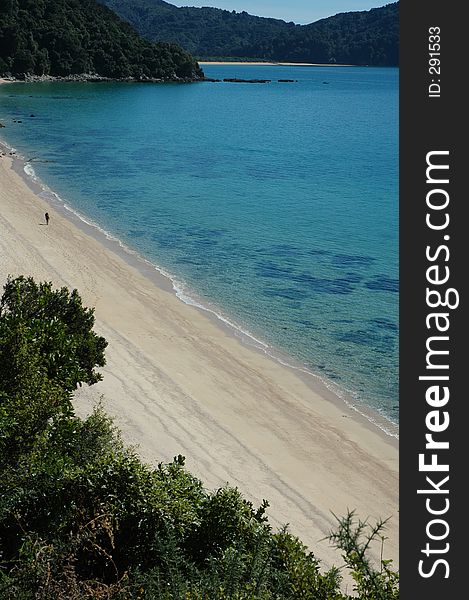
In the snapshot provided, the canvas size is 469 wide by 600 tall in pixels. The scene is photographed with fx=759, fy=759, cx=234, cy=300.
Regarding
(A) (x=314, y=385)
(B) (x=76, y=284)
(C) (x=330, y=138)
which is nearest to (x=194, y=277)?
(B) (x=76, y=284)

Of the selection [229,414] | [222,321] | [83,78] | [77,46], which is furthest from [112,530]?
[83,78]

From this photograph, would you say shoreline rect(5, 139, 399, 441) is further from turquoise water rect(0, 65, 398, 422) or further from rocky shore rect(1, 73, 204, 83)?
rocky shore rect(1, 73, 204, 83)

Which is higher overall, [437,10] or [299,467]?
[437,10]

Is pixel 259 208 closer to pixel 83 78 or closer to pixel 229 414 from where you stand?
pixel 229 414

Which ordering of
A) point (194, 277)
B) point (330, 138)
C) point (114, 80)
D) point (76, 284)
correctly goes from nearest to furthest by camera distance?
point (76, 284)
point (194, 277)
point (330, 138)
point (114, 80)

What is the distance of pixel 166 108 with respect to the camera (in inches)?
4240

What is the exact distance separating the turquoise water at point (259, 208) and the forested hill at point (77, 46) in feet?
116

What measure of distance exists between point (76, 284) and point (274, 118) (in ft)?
263

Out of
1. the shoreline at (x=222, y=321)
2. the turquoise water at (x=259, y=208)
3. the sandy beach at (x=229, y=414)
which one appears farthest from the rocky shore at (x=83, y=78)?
the sandy beach at (x=229, y=414)

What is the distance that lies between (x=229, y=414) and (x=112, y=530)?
9.26 meters

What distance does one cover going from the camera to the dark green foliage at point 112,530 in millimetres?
7543

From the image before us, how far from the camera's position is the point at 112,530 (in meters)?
8.93

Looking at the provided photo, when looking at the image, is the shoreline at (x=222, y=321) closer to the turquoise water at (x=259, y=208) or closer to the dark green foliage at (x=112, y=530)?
the turquoise water at (x=259, y=208)

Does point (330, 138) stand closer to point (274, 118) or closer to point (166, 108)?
point (274, 118)
